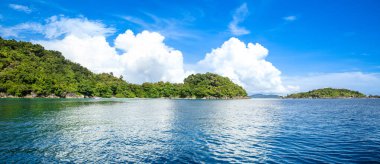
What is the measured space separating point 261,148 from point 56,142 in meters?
21.6

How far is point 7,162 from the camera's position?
18.3 meters

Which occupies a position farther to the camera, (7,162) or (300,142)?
(300,142)

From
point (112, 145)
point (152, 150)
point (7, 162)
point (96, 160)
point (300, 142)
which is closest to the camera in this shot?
point (7, 162)

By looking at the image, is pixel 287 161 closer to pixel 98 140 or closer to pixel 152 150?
pixel 152 150

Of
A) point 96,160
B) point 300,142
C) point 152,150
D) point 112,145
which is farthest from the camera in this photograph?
point 300,142

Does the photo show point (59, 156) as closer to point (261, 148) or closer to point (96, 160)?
point (96, 160)

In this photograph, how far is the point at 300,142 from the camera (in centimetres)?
2761

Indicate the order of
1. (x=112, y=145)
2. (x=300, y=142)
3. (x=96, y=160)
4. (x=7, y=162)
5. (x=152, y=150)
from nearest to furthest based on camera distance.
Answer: (x=7, y=162) → (x=96, y=160) → (x=152, y=150) → (x=112, y=145) → (x=300, y=142)

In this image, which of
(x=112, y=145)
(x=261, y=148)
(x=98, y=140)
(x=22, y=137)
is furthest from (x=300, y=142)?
(x=22, y=137)

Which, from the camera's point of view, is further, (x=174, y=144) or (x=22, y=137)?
(x=22, y=137)

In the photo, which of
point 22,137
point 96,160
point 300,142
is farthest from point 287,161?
point 22,137

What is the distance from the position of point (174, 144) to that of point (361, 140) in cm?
2229

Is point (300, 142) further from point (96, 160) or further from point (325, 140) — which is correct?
point (96, 160)

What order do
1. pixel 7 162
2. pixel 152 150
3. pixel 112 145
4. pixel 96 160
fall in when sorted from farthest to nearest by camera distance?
pixel 112 145
pixel 152 150
pixel 96 160
pixel 7 162
